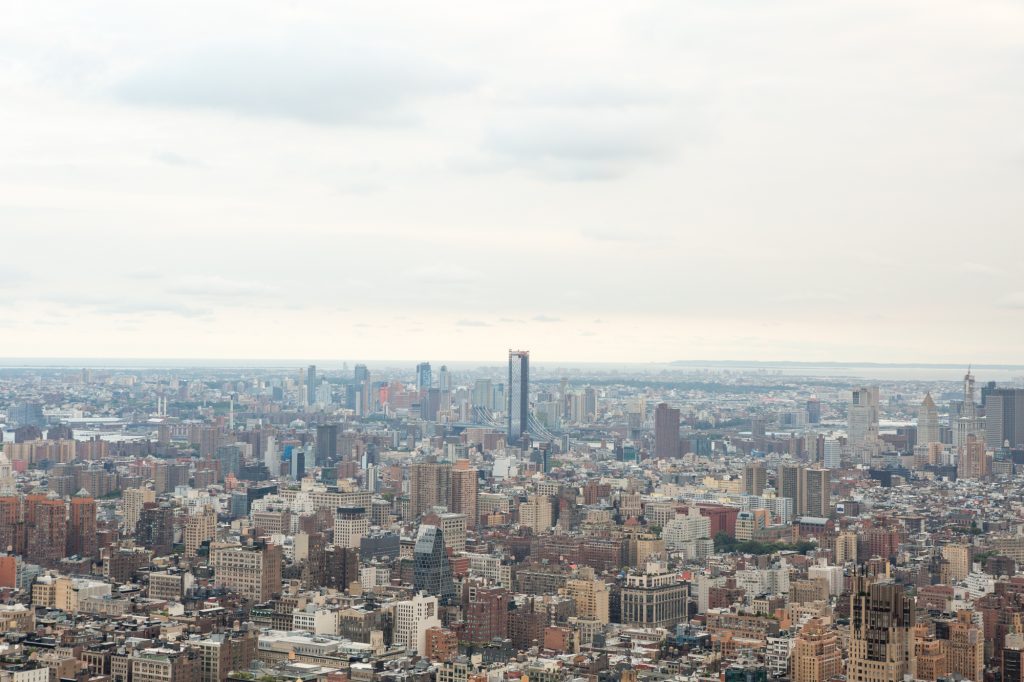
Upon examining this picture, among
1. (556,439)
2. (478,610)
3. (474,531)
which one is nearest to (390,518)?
(474,531)

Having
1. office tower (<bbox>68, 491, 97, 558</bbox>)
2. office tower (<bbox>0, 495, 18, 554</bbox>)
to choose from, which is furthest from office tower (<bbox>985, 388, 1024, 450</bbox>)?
office tower (<bbox>0, 495, 18, 554</bbox>)

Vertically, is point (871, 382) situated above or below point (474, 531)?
above

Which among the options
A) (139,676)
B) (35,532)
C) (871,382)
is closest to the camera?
(139,676)

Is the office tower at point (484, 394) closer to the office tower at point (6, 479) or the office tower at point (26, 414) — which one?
the office tower at point (26, 414)

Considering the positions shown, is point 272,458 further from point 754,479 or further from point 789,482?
point 789,482

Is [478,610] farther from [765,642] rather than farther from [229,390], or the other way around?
[229,390]

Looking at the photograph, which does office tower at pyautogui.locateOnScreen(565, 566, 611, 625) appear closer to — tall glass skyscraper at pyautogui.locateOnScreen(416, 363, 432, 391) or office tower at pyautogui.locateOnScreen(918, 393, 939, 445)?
office tower at pyautogui.locateOnScreen(918, 393, 939, 445)

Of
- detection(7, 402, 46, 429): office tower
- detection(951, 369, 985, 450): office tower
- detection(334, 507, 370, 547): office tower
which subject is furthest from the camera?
detection(7, 402, 46, 429): office tower
